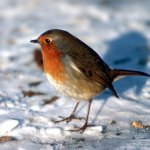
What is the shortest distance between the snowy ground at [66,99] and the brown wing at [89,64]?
363 mm

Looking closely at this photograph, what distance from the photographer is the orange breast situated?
4.94m

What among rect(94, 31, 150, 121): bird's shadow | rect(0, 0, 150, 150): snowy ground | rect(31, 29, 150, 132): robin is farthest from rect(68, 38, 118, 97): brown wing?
rect(94, 31, 150, 121): bird's shadow

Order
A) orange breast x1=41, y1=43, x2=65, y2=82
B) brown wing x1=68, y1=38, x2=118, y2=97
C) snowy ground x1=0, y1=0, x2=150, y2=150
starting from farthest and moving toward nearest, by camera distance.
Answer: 1. brown wing x1=68, y1=38, x2=118, y2=97
2. orange breast x1=41, y1=43, x2=65, y2=82
3. snowy ground x1=0, y1=0, x2=150, y2=150

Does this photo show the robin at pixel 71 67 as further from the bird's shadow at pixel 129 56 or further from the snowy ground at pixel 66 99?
the bird's shadow at pixel 129 56

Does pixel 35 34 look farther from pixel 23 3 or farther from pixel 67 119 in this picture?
pixel 67 119

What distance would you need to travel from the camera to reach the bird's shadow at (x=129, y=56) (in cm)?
623

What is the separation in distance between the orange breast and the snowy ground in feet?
1.52

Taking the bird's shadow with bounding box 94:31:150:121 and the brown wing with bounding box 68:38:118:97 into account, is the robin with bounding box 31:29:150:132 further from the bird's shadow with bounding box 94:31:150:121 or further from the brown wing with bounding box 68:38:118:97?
the bird's shadow with bounding box 94:31:150:121

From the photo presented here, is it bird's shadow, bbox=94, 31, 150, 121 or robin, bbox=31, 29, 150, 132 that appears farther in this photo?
bird's shadow, bbox=94, 31, 150, 121

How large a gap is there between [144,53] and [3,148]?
313cm

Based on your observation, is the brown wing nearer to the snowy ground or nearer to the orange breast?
the orange breast

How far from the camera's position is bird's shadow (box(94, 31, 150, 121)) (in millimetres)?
6227

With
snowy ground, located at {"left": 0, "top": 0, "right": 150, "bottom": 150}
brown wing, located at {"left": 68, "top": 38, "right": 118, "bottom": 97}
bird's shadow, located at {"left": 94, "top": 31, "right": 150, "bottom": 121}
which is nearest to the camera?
snowy ground, located at {"left": 0, "top": 0, "right": 150, "bottom": 150}

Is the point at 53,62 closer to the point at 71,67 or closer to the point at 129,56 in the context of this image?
the point at 71,67
